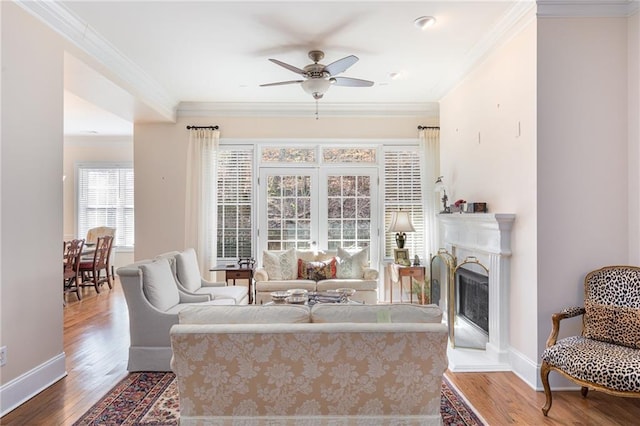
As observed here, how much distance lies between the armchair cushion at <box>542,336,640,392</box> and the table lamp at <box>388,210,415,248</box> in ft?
9.90

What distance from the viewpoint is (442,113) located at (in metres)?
5.68

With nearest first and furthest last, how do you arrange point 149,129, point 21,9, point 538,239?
1. point 21,9
2. point 538,239
3. point 149,129

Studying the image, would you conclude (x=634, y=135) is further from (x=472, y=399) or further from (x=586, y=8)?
(x=472, y=399)

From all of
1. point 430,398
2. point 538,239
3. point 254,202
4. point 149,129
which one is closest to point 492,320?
point 538,239

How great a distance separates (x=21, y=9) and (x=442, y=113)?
4.88 metres

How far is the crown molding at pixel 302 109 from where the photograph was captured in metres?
6.16

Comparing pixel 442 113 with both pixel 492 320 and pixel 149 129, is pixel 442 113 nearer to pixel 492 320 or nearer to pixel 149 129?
pixel 492 320

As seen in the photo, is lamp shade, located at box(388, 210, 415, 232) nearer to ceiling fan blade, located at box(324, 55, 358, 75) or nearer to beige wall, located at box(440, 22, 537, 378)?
beige wall, located at box(440, 22, 537, 378)

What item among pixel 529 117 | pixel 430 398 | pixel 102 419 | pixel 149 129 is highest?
pixel 149 129

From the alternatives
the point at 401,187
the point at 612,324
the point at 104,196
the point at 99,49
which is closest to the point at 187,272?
the point at 99,49

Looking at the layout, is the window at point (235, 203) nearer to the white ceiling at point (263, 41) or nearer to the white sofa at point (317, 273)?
the white sofa at point (317, 273)

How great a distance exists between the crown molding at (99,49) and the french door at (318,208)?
1898 millimetres

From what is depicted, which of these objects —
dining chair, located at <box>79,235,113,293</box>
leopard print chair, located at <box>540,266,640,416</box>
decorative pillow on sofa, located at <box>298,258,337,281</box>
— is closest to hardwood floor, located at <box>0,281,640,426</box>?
leopard print chair, located at <box>540,266,640,416</box>

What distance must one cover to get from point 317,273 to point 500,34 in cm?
364
